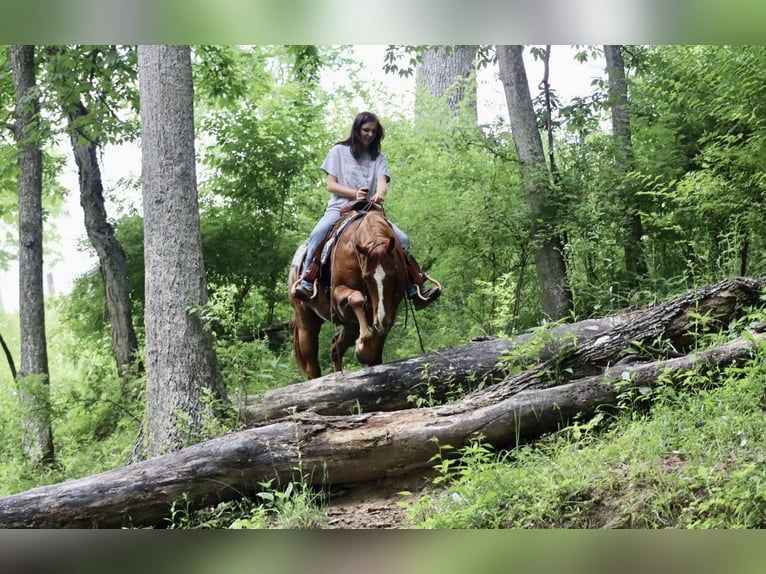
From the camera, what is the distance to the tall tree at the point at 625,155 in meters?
5.84

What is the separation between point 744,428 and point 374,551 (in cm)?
175

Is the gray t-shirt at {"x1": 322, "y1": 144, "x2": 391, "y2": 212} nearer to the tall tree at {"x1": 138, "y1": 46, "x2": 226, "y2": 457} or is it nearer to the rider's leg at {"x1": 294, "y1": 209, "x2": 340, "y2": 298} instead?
the rider's leg at {"x1": 294, "y1": 209, "x2": 340, "y2": 298}

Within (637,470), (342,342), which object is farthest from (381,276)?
(637,470)

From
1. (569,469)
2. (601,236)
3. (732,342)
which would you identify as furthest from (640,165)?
(569,469)

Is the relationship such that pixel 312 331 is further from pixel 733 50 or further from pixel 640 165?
pixel 733 50

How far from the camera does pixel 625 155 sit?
19.5 ft

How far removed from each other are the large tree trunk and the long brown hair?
2.61 meters

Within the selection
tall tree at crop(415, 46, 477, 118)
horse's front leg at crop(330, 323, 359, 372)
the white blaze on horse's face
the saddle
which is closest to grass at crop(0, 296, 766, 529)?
the white blaze on horse's face

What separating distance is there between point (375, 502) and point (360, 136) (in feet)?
7.66

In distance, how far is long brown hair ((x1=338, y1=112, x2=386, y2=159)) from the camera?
4855mm

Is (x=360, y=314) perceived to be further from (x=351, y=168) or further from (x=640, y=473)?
(x=640, y=473)

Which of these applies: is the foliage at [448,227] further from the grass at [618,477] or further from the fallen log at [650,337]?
the fallen log at [650,337]

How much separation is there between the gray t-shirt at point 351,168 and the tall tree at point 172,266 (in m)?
0.91

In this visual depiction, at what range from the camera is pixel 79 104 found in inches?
244
